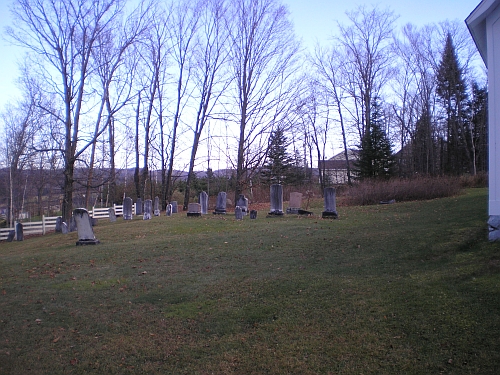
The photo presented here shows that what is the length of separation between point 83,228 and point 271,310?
9292 millimetres

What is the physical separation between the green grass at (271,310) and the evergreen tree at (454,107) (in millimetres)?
33742

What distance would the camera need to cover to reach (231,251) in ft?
35.2

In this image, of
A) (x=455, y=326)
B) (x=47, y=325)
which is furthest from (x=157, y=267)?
(x=455, y=326)

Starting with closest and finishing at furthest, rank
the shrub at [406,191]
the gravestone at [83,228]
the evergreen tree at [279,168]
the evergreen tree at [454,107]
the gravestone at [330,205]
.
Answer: the gravestone at [83,228] < the gravestone at [330,205] < the shrub at [406,191] < the evergreen tree at [454,107] < the evergreen tree at [279,168]

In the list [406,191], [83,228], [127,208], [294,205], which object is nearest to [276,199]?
[294,205]

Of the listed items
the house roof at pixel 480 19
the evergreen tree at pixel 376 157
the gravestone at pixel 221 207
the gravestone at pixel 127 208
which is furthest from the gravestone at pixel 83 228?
the evergreen tree at pixel 376 157

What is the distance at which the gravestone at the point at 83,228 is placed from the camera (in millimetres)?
13672

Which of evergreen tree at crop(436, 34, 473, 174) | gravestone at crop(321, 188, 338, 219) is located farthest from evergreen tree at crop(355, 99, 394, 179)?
gravestone at crop(321, 188, 338, 219)

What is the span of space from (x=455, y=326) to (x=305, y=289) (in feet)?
8.27

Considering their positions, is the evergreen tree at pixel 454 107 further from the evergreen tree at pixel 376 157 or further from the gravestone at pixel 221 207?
the gravestone at pixel 221 207

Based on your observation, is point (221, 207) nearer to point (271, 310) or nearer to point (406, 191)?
point (406, 191)

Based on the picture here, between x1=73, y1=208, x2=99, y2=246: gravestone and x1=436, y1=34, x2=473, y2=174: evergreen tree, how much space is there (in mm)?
34644

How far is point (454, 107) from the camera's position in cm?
4156

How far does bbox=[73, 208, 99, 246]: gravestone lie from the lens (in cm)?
1367
